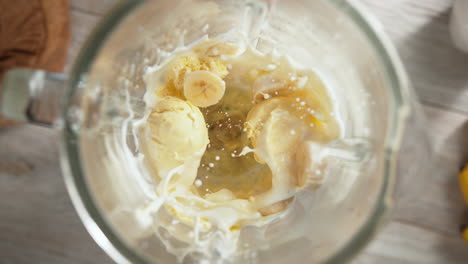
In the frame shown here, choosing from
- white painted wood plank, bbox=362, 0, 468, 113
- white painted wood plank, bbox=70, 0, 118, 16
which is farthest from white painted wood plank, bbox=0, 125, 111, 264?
white painted wood plank, bbox=362, 0, 468, 113

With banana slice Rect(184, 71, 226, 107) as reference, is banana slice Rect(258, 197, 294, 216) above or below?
below

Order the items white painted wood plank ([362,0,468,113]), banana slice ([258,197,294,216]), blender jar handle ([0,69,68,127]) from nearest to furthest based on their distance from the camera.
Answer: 1. blender jar handle ([0,69,68,127])
2. banana slice ([258,197,294,216])
3. white painted wood plank ([362,0,468,113])

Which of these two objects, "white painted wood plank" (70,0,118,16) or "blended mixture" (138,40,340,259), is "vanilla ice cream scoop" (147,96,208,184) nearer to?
"blended mixture" (138,40,340,259)

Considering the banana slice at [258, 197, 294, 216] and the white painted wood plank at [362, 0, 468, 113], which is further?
the white painted wood plank at [362, 0, 468, 113]

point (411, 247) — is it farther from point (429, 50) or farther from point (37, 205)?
point (37, 205)

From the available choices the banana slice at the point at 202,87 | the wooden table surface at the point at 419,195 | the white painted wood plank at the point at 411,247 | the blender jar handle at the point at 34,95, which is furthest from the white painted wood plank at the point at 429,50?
the blender jar handle at the point at 34,95

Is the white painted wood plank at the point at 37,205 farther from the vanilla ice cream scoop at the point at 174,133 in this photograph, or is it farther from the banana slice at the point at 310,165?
the banana slice at the point at 310,165

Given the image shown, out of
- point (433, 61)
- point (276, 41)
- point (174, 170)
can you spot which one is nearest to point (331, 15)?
point (276, 41)

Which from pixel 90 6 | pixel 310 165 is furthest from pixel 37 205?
pixel 310 165
